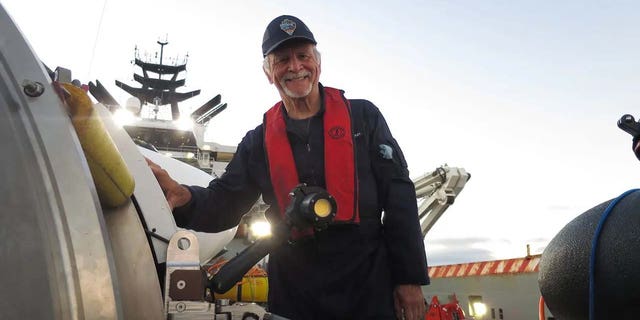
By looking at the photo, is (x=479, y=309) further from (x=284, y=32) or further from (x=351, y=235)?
(x=284, y=32)

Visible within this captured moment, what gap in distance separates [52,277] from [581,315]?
1.60m

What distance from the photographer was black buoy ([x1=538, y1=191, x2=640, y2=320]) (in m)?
1.48

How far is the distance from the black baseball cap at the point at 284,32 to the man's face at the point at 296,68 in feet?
0.14

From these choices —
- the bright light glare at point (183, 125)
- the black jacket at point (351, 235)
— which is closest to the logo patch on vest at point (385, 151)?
the black jacket at point (351, 235)

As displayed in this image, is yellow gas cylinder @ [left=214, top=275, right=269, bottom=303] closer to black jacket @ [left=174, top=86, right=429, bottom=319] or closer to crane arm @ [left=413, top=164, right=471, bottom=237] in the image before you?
black jacket @ [left=174, top=86, right=429, bottom=319]

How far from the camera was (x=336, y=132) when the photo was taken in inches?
94.8

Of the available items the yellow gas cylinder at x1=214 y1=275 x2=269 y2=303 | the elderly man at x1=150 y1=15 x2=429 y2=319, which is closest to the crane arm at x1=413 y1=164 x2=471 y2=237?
the yellow gas cylinder at x1=214 y1=275 x2=269 y2=303

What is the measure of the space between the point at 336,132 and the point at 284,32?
1.84ft

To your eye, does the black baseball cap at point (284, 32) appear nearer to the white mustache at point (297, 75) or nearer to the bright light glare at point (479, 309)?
the white mustache at point (297, 75)

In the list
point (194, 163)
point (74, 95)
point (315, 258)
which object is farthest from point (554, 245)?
point (194, 163)

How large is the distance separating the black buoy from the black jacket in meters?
0.57

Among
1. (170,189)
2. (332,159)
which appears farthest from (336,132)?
(170,189)

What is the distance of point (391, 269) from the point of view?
2270 mm

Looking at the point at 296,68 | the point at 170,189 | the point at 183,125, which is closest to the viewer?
the point at 170,189
